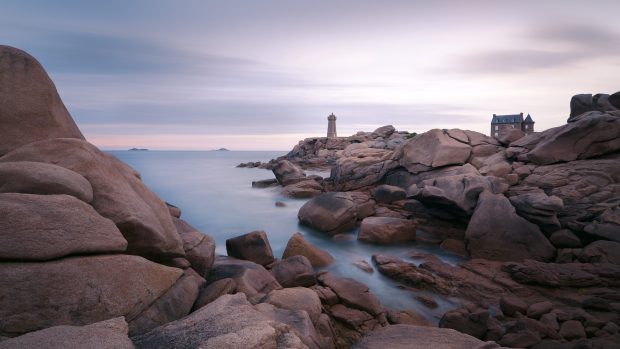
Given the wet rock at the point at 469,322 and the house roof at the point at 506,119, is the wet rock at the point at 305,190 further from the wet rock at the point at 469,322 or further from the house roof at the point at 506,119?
the house roof at the point at 506,119

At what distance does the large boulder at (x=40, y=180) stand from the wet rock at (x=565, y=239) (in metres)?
14.6

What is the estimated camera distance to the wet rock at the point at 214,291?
6680 mm

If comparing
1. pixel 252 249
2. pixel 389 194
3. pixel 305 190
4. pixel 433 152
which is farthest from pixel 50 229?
pixel 305 190

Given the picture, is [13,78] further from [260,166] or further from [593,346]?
[260,166]

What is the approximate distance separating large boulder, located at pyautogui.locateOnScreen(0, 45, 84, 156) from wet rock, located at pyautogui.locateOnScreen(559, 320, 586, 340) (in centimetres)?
1232

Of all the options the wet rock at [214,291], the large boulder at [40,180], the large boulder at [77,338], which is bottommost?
the wet rock at [214,291]

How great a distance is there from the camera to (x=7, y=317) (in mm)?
4426

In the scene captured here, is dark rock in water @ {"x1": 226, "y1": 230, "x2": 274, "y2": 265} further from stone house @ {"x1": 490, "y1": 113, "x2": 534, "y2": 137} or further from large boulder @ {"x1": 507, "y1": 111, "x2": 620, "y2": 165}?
stone house @ {"x1": 490, "y1": 113, "x2": 534, "y2": 137}

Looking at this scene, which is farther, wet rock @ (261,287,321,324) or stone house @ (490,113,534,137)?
stone house @ (490,113,534,137)

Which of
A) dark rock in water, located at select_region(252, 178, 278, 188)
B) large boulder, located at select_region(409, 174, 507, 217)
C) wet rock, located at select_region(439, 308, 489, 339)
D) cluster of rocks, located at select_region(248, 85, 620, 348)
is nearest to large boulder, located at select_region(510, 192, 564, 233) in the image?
cluster of rocks, located at select_region(248, 85, 620, 348)

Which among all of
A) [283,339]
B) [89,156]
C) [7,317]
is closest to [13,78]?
Answer: [89,156]

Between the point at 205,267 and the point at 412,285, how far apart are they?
6.91 metres

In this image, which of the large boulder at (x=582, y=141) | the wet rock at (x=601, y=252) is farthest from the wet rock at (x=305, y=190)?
the wet rock at (x=601, y=252)

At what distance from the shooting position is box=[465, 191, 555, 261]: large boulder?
12695mm
